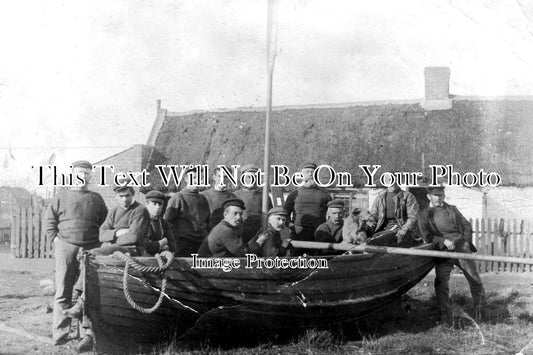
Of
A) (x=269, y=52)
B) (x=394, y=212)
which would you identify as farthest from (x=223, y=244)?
(x=394, y=212)

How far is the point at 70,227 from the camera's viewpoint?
19.3 ft

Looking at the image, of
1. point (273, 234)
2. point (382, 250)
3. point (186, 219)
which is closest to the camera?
point (382, 250)

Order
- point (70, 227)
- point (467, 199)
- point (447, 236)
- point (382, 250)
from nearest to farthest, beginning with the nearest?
point (70, 227), point (382, 250), point (447, 236), point (467, 199)

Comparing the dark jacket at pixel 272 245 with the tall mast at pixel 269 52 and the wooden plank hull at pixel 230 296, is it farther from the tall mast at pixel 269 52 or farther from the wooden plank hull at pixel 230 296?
the wooden plank hull at pixel 230 296

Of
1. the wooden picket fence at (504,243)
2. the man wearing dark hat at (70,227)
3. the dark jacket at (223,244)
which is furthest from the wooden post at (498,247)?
the man wearing dark hat at (70,227)

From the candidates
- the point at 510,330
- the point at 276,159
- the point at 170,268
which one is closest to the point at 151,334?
the point at 170,268

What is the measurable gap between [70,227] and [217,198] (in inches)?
71.1

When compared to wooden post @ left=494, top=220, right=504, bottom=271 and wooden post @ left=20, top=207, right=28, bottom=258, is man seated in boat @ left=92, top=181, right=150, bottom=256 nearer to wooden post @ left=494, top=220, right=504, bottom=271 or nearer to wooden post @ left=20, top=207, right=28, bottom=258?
wooden post @ left=20, top=207, right=28, bottom=258

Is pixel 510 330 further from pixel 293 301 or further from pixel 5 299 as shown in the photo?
pixel 5 299

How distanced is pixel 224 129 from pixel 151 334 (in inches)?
474

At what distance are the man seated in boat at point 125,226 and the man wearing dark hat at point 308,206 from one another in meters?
2.18

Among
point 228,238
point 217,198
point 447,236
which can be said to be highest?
point 217,198

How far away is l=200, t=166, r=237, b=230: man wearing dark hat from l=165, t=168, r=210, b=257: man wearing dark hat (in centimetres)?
18

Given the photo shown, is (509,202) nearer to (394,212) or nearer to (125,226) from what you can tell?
(394,212)
